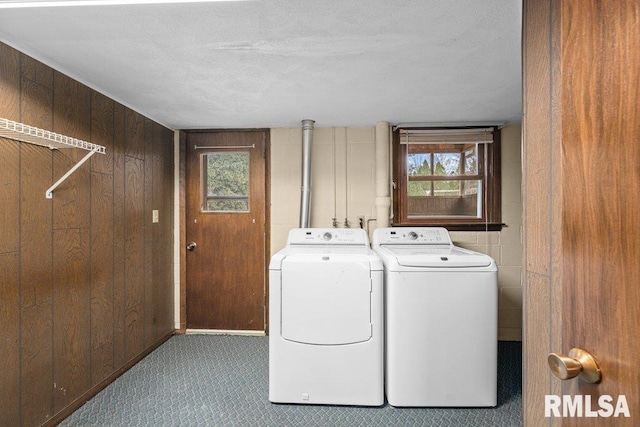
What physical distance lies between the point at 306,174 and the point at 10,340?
7.45 feet

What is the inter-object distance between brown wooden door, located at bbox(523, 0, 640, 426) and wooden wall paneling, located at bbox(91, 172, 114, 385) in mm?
2497

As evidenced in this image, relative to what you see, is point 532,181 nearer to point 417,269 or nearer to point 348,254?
point 417,269

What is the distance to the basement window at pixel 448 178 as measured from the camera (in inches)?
125

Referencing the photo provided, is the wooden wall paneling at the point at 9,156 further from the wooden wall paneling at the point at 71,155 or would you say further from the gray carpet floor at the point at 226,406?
the gray carpet floor at the point at 226,406

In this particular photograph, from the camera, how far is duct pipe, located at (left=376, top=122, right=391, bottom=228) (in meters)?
3.10

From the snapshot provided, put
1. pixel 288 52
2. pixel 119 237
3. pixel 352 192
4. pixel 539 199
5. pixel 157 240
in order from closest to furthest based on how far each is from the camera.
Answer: pixel 539 199, pixel 288 52, pixel 119 237, pixel 157 240, pixel 352 192

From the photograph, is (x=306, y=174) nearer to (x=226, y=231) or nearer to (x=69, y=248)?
(x=226, y=231)

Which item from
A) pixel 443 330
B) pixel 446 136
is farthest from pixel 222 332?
pixel 446 136

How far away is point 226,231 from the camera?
3.36m

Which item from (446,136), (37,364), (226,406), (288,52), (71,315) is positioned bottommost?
(226,406)

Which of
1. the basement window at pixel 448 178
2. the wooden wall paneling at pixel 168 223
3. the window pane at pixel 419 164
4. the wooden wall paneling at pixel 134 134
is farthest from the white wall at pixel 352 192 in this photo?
the wooden wall paneling at pixel 134 134

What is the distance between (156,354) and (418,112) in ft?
9.90

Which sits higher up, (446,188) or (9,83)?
(9,83)

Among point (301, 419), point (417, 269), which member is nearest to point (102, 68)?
point (417, 269)
